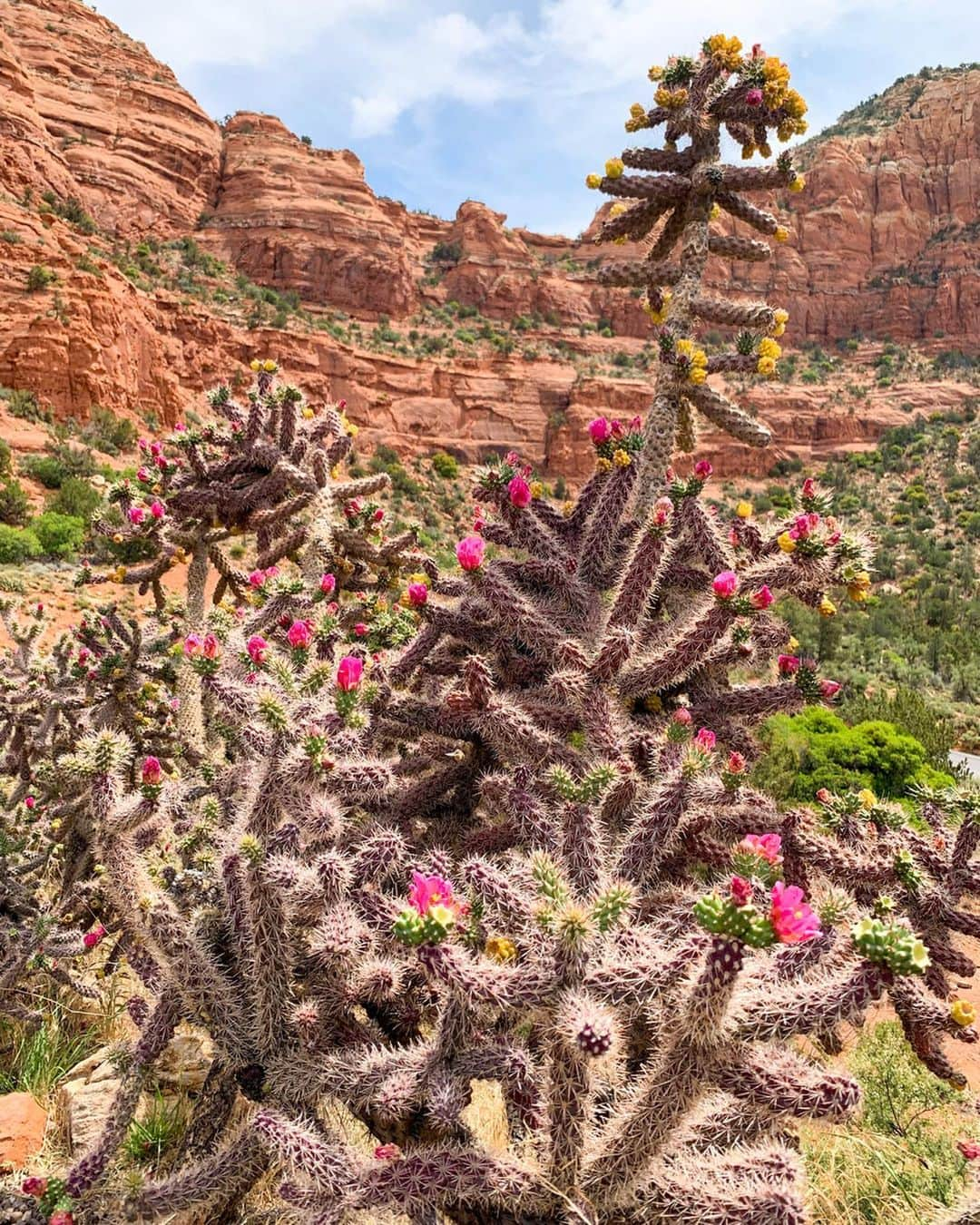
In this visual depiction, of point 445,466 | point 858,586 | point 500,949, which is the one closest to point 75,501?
point 858,586

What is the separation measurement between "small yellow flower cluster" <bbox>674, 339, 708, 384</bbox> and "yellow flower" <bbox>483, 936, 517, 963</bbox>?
10.1 feet

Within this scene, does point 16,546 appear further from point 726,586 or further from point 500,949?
point 500,949

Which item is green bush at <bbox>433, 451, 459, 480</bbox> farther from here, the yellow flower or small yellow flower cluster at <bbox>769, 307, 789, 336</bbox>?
the yellow flower

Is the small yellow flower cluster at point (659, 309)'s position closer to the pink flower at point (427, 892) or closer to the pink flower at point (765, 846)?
the pink flower at point (765, 846)

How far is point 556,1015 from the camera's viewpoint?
183 cm

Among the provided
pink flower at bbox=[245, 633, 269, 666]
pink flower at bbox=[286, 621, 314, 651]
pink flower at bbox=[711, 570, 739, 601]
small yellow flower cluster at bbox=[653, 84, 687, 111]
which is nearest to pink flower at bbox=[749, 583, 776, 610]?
pink flower at bbox=[711, 570, 739, 601]

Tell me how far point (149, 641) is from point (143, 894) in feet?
11.0

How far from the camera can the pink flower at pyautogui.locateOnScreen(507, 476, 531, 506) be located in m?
3.65

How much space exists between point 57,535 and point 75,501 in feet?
7.15

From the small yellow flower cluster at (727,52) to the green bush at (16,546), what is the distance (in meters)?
17.3

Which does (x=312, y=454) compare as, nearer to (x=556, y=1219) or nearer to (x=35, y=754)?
(x=35, y=754)

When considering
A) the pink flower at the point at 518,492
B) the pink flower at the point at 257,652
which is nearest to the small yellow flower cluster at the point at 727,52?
the pink flower at the point at 518,492

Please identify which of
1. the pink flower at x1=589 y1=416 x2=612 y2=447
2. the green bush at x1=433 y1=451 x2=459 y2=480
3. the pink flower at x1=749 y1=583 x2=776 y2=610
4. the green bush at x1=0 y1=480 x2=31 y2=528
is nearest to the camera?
the pink flower at x1=749 y1=583 x2=776 y2=610

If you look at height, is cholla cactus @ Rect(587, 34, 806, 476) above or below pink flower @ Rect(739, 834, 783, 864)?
above
